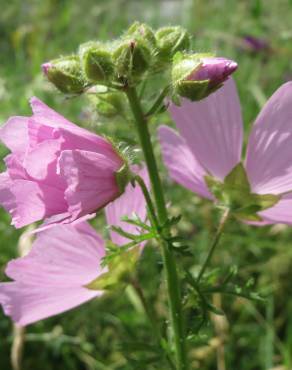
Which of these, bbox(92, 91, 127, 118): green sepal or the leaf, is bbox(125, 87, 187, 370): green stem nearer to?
bbox(92, 91, 127, 118): green sepal

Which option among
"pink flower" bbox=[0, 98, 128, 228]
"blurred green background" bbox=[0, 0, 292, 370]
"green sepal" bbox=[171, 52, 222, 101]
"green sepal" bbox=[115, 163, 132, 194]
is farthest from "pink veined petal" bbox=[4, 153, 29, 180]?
"blurred green background" bbox=[0, 0, 292, 370]

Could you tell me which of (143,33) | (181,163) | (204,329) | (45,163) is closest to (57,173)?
(45,163)

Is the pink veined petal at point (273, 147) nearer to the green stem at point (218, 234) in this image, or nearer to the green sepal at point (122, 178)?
the green stem at point (218, 234)

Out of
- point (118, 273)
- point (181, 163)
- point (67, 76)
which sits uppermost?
point (67, 76)

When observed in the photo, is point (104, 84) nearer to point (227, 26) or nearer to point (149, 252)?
point (149, 252)

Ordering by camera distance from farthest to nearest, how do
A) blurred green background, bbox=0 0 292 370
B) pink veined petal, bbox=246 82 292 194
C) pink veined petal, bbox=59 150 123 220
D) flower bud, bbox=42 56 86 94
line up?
1. blurred green background, bbox=0 0 292 370
2. pink veined petal, bbox=246 82 292 194
3. flower bud, bbox=42 56 86 94
4. pink veined petal, bbox=59 150 123 220

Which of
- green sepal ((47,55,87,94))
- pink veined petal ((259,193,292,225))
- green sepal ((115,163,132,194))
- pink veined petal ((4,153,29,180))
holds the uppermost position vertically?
green sepal ((47,55,87,94))

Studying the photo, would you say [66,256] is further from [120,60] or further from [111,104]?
[120,60]
